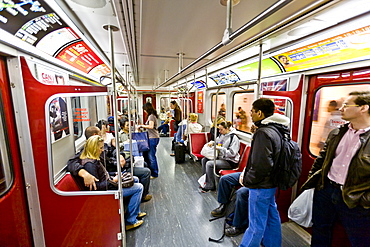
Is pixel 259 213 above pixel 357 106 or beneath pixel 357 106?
beneath

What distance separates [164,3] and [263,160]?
1758 millimetres

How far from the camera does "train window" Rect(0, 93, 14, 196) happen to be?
134cm

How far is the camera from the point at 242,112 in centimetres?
522

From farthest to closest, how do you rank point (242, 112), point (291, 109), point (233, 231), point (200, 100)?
point (200, 100), point (242, 112), point (291, 109), point (233, 231)

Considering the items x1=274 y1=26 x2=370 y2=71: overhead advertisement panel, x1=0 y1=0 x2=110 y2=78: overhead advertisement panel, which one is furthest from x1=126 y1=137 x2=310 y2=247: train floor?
x1=0 y1=0 x2=110 y2=78: overhead advertisement panel

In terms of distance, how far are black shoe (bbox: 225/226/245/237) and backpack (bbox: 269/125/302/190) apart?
Answer: 45.2 inches

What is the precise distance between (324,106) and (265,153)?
1523 mm

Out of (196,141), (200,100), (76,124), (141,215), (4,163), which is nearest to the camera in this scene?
(4,163)

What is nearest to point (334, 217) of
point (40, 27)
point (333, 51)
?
point (333, 51)

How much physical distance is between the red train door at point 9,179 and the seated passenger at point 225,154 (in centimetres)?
291

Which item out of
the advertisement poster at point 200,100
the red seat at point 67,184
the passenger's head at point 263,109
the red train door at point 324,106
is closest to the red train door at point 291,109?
the red train door at point 324,106

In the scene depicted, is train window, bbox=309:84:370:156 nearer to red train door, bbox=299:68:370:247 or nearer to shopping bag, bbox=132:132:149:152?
red train door, bbox=299:68:370:247

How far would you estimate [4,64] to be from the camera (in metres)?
1.32

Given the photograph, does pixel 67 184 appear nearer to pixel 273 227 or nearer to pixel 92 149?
pixel 92 149
